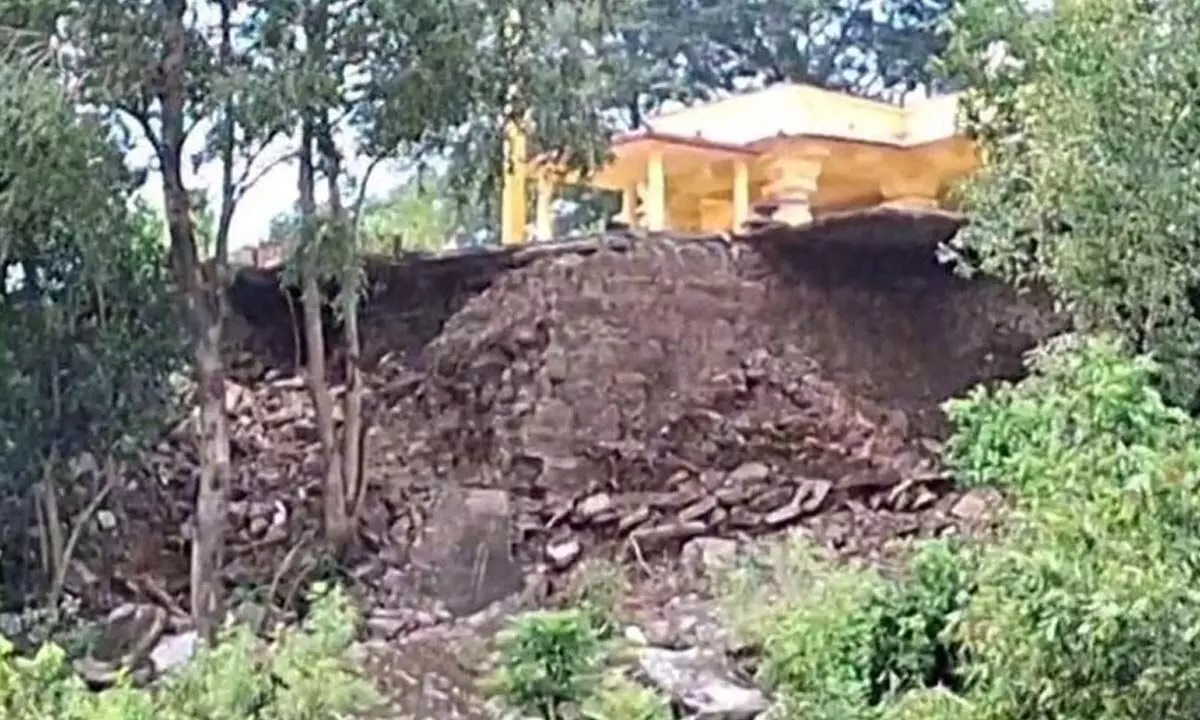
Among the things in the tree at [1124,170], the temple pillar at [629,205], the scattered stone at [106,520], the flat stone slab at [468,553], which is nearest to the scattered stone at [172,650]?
the scattered stone at [106,520]

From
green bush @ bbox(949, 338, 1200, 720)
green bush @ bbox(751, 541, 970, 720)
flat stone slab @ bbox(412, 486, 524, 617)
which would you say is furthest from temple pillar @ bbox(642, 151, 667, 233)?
green bush @ bbox(949, 338, 1200, 720)

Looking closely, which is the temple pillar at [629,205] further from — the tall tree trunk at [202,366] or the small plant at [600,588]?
the tall tree trunk at [202,366]

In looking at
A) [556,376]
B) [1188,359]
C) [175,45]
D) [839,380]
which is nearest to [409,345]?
[556,376]

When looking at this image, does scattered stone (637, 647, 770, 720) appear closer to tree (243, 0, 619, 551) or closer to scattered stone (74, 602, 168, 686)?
scattered stone (74, 602, 168, 686)

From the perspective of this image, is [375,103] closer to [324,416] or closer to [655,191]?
[324,416]

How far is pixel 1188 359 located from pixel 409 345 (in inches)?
196

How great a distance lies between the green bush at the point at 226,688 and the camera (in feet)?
13.9

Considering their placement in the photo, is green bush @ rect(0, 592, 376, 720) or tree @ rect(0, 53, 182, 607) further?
tree @ rect(0, 53, 182, 607)

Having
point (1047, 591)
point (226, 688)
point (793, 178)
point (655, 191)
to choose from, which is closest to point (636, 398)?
point (655, 191)

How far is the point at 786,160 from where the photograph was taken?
1041 centimetres

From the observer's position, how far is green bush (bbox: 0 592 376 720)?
425cm

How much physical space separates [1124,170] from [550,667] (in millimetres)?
2080

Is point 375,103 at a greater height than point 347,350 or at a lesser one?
greater

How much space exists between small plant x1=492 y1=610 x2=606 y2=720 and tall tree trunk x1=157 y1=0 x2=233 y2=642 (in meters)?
2.37
